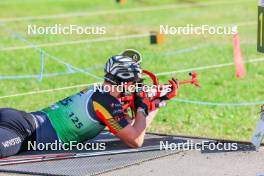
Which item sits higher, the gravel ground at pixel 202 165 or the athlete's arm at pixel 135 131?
the athlete's arm at pixel 135 131

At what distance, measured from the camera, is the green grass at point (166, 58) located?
10547 mm

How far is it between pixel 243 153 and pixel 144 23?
39.8 ft

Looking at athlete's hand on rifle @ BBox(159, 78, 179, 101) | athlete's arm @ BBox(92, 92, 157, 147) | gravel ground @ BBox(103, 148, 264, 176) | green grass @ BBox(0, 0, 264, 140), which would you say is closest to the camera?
gravel ground @ BBox(103, 148, 264, 176)

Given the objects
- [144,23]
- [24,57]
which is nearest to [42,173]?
[24,57]

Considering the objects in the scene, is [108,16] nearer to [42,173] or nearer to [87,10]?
[87,10]

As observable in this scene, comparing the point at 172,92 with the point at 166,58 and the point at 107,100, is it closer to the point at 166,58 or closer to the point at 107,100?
the point at 107,100

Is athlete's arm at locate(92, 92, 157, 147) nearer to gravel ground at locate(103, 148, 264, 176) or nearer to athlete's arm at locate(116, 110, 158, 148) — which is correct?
athlete's arm at locate(116, 110, 158, 148)

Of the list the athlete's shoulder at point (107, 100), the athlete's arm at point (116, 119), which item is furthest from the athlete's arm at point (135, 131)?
the athlete's shoulder at point (107, 100)

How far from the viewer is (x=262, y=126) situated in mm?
7949

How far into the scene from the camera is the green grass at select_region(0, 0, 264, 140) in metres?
10.5

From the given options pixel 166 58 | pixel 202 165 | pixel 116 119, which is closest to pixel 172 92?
pixel 116 119

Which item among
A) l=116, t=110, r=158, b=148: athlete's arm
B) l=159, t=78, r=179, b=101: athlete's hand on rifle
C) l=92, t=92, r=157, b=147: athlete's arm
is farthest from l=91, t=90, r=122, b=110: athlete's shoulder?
l=159, t=78, r=179, b=101: athlete's hand on rifle

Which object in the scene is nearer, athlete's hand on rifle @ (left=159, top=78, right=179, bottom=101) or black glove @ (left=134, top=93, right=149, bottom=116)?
black glove @ (left=134, top=93, right=149, bottom=116)

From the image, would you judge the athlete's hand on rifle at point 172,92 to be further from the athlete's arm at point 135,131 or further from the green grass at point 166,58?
the green grass at point 166,58
